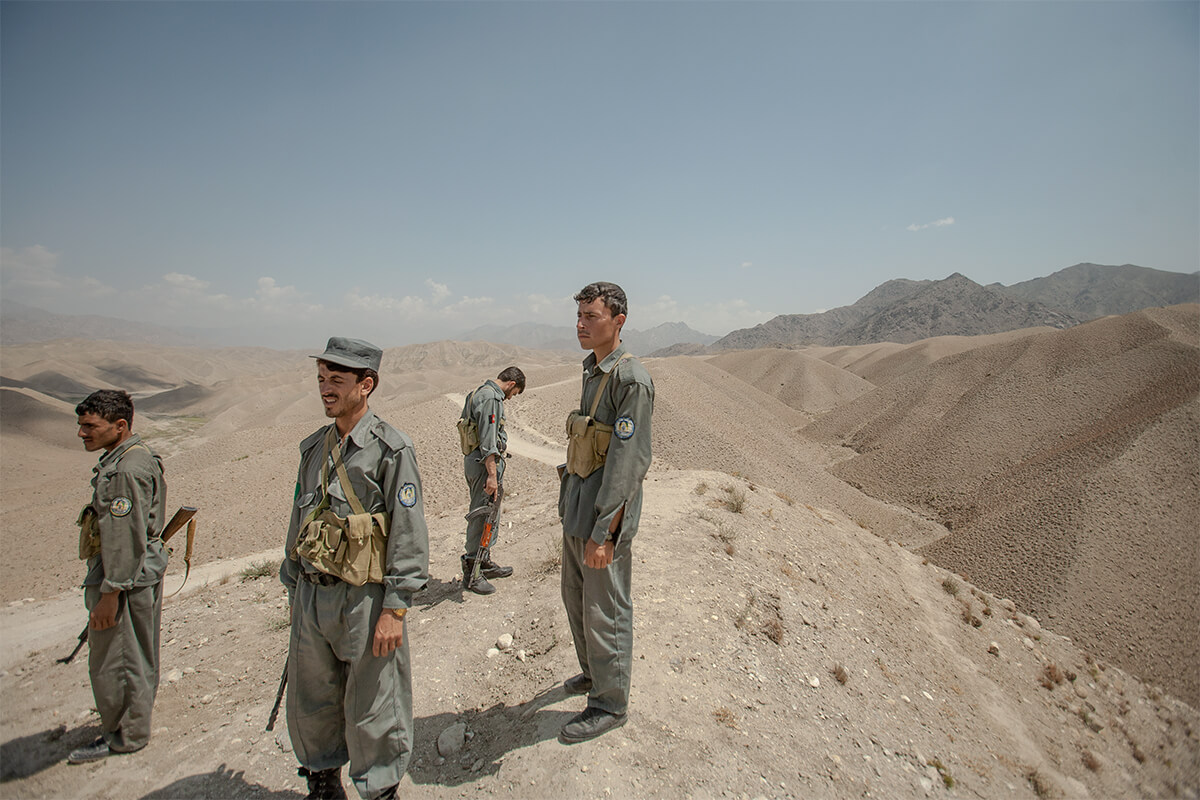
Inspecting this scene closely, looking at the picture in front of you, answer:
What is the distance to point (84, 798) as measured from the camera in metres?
3.38

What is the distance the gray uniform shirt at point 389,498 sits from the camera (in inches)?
104

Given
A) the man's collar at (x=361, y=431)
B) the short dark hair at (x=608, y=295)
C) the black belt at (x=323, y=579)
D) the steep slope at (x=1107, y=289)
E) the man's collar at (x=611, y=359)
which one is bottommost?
the black belt at (x=323, y=579)

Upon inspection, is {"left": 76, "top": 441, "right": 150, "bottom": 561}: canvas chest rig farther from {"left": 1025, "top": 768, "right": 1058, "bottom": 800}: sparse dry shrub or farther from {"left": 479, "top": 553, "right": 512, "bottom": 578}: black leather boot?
{"left": 1025, "top": 768, "right": 1058, "bottom": 800}: sparse dry shrub

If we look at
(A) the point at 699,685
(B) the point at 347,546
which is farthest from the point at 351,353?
(A) the point at 699,685

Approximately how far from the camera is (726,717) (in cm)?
382

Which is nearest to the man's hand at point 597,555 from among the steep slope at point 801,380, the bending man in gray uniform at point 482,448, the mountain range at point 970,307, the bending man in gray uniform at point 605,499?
the bending man in gray uniform at point 605,499

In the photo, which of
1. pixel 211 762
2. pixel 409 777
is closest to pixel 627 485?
pixel 409 777

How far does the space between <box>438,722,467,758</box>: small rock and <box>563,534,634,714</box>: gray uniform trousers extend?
104 centimetres

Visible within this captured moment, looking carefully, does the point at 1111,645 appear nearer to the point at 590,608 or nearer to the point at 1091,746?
the point at 1091,746

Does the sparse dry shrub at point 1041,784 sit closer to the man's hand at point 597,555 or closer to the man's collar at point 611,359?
the man's hand at point 597,555

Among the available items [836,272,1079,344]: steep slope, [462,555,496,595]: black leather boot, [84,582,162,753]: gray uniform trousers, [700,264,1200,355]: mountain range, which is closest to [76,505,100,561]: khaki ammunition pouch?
[84,582,162,753]: gray uniform trousers

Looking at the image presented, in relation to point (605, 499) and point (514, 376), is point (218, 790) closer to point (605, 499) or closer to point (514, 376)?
point (605, 499)

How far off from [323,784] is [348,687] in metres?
0.76

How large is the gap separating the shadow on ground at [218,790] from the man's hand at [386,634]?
5.13 feet
